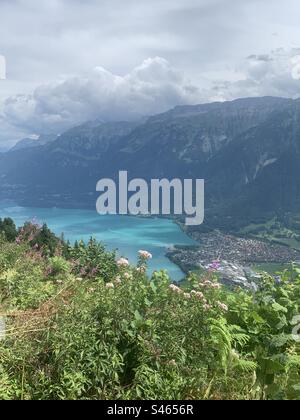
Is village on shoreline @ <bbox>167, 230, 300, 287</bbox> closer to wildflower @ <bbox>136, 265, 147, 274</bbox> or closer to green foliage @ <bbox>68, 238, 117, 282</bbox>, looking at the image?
green foliage @ <bbox>68, 238, 117, 282</bbox>

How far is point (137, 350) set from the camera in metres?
4.35

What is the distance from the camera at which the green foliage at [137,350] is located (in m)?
4.07

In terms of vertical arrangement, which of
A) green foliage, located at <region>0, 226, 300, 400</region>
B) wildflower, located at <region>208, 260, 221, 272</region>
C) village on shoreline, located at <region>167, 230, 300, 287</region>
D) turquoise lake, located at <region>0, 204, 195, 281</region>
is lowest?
village on shoreline, located at <region>167, 230, 300, 287</region>

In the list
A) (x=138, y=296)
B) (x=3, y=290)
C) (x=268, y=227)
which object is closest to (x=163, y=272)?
(x=138, y=296)

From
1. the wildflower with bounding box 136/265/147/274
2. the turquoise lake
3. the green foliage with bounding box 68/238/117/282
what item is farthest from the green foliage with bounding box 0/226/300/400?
the turquoise lake

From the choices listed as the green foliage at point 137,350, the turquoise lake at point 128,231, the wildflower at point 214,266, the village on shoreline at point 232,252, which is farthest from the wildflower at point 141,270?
the turquoise lake at point 128,231

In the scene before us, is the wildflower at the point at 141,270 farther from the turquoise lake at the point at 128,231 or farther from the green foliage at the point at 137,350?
the turquoise lake at the point at 128,231

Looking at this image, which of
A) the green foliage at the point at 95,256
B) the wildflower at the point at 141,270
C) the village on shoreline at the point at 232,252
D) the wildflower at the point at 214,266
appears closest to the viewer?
the wildflower at the point at 141,270

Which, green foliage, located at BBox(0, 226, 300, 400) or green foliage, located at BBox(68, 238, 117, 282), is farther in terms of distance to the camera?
green foliage, located at BBox(68, 238, 117, 282)

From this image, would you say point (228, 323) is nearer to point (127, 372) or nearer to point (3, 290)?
point (127, 372)

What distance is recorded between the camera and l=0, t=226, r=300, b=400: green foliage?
13.4 feet

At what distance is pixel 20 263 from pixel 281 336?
140 inches

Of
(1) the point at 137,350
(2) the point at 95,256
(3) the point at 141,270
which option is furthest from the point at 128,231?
(1) the point at 137,350

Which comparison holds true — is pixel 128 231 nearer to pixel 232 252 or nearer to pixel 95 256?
pixel 232 252
